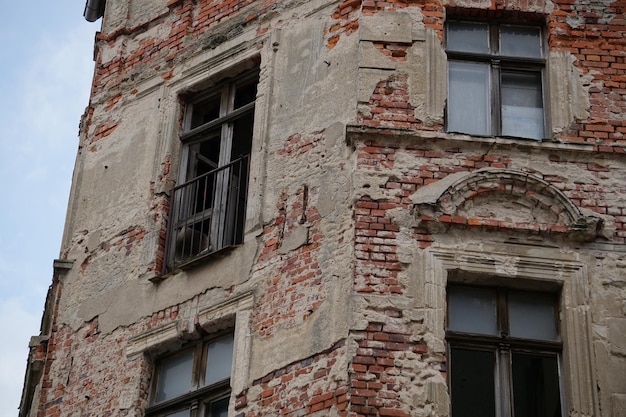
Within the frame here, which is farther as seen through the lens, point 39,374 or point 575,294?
point 39,374

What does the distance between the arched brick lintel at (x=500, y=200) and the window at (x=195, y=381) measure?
242cm

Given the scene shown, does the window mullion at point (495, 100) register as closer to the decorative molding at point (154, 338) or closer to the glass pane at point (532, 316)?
the glass pane at point (532, 316)

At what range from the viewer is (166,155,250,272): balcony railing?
14.0m

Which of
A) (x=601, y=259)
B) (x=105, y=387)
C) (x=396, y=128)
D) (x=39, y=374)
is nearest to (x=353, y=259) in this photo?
(x=396, y=128)

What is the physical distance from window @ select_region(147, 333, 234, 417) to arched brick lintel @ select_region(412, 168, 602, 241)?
7.94 ft

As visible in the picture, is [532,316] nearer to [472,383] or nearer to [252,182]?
[472,383]

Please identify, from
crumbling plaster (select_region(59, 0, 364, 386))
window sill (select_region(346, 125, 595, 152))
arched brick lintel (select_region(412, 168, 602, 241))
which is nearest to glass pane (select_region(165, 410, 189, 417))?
crumbling plaster (select_region(59, 0, 364, 386))

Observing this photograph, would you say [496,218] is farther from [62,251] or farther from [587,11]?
[62,251]

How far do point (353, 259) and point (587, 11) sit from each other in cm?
400

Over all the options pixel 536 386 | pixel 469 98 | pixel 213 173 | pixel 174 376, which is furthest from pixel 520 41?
pixel 174 376

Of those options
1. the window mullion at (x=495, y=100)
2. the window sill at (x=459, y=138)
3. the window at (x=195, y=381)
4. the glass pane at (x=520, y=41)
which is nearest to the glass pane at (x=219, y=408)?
the window at (x=195, y=381)

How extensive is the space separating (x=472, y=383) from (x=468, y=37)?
3.97 meters

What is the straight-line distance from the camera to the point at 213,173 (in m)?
14.5

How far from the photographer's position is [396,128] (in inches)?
510
